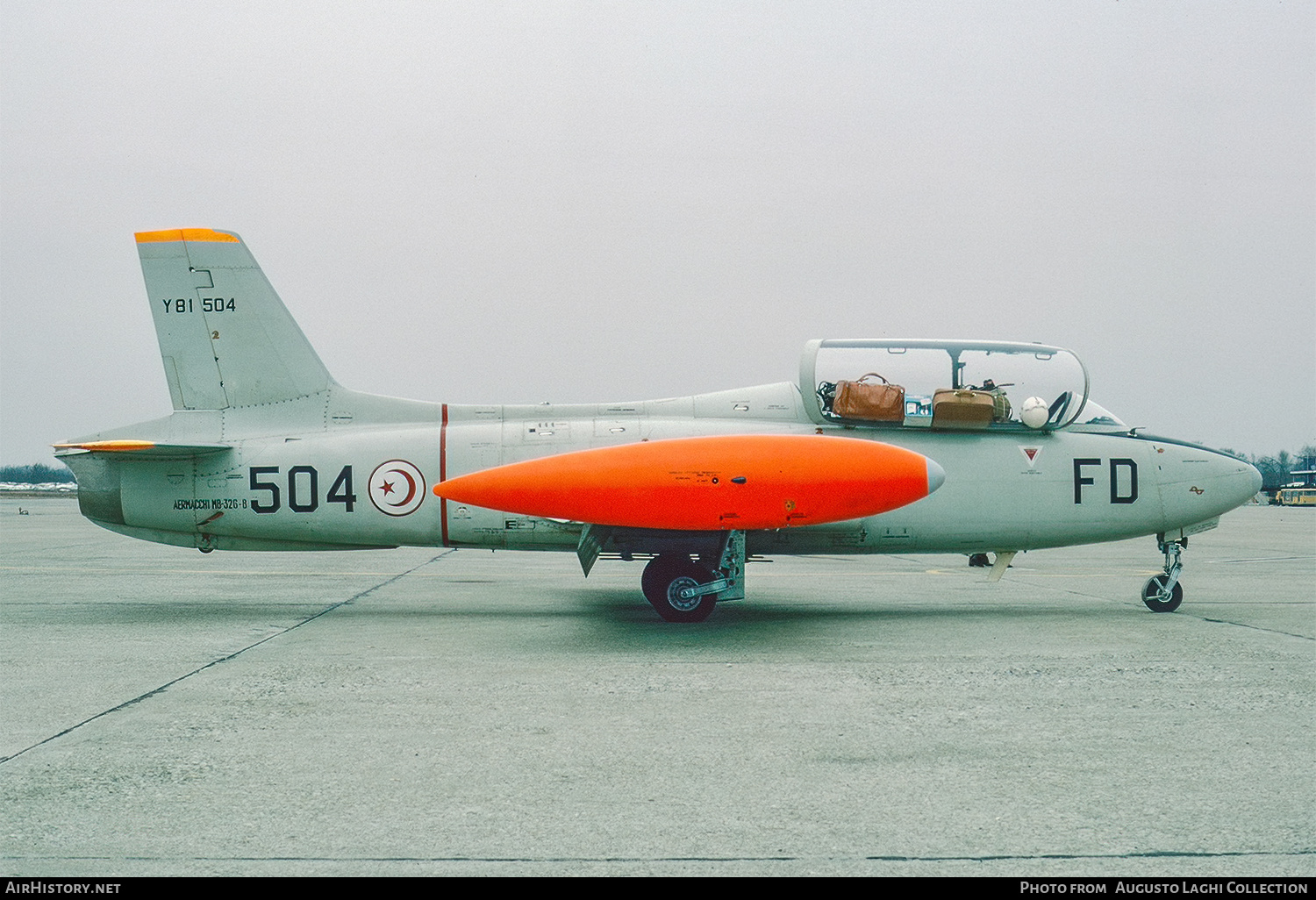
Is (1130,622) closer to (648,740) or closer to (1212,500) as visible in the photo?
(1212,500)

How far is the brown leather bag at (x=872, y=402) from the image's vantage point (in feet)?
35.8

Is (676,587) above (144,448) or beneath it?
beneath

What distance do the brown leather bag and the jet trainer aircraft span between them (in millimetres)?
19

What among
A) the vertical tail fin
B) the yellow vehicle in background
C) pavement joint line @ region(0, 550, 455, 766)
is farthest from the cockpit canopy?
the yellow vehicle in background

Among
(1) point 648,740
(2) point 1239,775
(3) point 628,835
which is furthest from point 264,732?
(2) point 1239,775

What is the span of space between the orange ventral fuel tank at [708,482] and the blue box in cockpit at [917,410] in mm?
1632

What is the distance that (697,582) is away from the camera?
33.0ft

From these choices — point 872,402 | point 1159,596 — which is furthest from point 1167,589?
point 872,402

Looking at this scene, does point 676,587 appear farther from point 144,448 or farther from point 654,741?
point 144,448

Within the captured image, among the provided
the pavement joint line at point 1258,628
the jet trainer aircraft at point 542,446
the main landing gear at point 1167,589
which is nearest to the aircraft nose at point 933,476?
the jet trainer aircraft at point 542,446

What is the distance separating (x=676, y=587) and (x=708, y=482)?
1325 millimetres

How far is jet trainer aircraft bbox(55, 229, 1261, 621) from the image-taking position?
10906 mm

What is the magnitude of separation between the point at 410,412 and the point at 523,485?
9.64 ft

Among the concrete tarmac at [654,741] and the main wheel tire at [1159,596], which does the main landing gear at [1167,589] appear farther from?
the concrete tarmac at [654,741]
